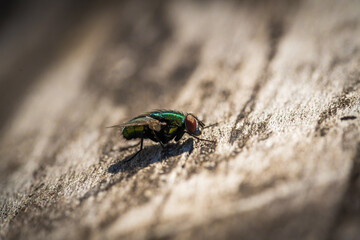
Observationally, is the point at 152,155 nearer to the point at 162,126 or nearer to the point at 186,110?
the point at 162,126

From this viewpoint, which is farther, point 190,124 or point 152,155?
point 190,124

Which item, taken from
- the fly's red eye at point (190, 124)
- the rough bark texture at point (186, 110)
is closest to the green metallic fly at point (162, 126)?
the fly's red eye at point (190, 124)

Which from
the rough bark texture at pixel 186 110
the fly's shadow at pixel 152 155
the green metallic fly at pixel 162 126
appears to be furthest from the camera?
the green metallic fly at pixel 162 126

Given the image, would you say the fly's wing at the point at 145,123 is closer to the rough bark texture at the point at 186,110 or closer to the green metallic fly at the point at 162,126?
the green metallic fly at the point at 162,126

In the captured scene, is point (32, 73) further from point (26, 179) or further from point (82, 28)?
point (26, 179)

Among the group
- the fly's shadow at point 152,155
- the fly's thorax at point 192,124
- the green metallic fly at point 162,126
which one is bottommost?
the fly's shadow at point 152,155

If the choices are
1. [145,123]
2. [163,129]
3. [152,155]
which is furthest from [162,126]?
[152,155]

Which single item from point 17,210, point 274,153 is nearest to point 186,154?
point 274,153

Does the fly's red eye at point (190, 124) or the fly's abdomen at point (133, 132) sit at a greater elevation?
the fly's abdomen at point (133, 132)
